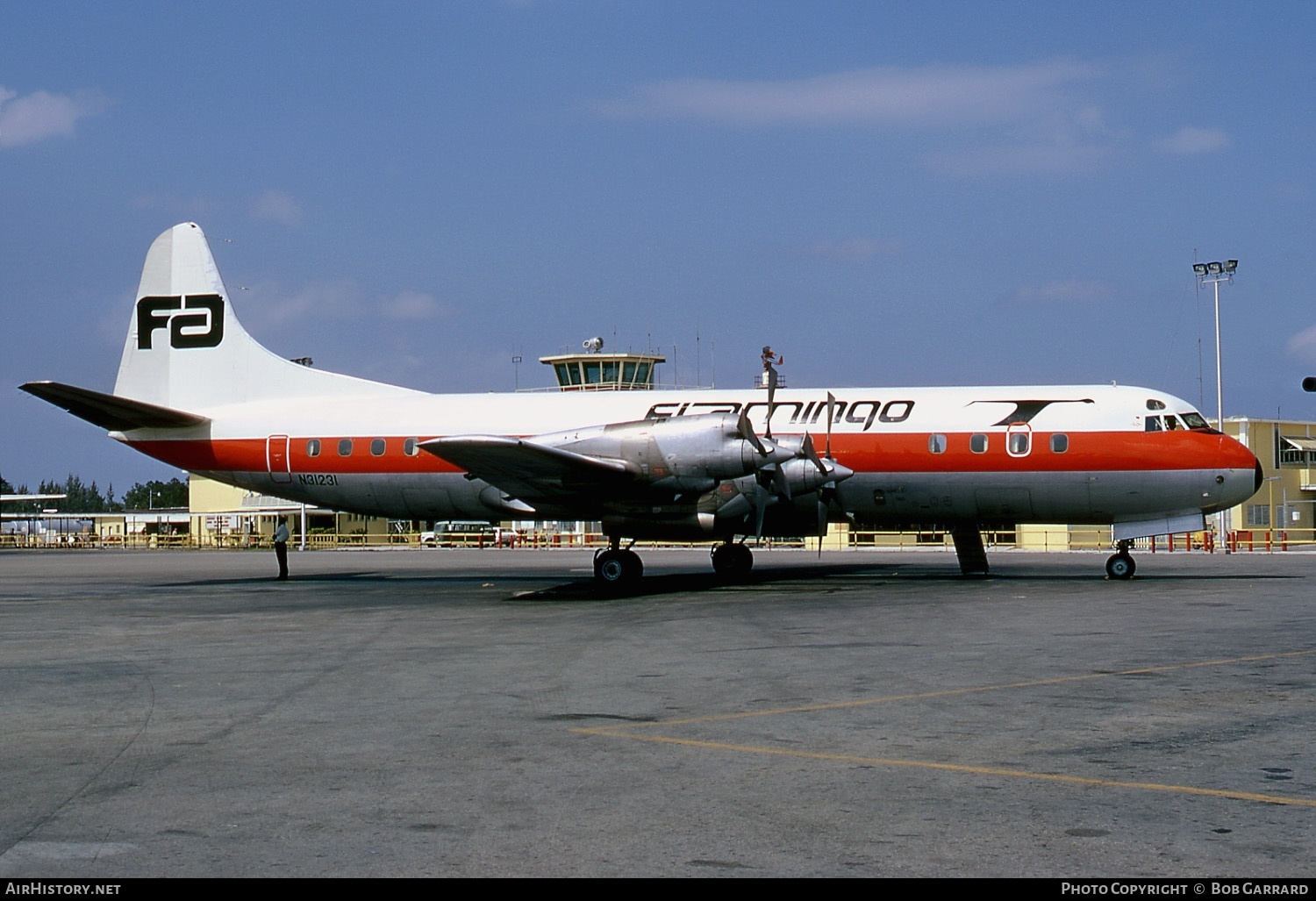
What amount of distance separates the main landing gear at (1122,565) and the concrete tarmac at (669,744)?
22.1 feet

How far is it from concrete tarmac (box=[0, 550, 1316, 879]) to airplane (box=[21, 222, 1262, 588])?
5512 millimetres

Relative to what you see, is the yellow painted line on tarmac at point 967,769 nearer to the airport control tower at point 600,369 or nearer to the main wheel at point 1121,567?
the main wheel at point 1121,567

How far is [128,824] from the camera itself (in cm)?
695

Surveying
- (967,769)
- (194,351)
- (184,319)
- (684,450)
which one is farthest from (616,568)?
(967,769)

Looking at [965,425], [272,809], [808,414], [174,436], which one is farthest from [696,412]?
[272,809]

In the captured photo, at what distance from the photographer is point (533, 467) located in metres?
25.2

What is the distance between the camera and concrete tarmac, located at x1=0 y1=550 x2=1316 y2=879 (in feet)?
20.9

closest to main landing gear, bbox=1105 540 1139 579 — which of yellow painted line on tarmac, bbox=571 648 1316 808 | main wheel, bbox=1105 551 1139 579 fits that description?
main wheel, bbox=1105 551 1139 579

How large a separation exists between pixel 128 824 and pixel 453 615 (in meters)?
13.9

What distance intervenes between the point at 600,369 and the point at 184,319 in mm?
32607

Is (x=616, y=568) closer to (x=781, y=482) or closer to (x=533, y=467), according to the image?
(x=533, y=467)

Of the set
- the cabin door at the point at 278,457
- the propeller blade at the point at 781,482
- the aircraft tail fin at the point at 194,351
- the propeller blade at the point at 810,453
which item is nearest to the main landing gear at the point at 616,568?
the propeller blade at the point at 781,482

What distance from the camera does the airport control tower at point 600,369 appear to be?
63.5 m
